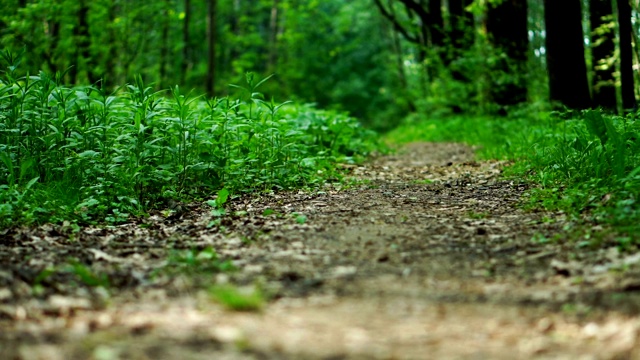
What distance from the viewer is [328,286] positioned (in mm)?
3418

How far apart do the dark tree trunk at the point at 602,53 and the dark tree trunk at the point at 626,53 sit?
13.1 feet

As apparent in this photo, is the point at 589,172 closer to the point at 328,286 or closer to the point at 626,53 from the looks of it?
the point at 328,286

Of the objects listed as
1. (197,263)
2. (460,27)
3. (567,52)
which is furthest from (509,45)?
(197,263)

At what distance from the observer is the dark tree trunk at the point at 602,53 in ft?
42.1

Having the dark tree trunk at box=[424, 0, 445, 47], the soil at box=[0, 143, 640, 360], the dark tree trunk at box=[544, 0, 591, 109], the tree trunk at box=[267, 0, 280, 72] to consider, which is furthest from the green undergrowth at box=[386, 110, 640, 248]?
the tree trunk at box=[267, 0, 280, 72]

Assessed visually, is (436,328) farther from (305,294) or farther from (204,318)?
(204,318)

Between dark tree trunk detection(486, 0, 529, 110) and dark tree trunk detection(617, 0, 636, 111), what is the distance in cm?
581

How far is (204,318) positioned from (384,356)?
907 millimetres

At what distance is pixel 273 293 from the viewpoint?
3283 mm

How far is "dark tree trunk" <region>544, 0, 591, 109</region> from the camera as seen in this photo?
10.6 meters

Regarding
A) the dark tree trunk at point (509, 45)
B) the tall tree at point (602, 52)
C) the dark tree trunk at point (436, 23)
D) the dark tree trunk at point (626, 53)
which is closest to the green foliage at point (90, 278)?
the dark tree trunk at point (626, 53)

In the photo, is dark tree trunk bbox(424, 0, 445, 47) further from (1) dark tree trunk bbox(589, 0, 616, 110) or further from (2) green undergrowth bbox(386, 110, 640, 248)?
(2) green undergrowth bbox(386, 110, 640, 248)

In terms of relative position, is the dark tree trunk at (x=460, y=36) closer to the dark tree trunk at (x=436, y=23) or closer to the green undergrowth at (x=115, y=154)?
the dark tree trunk at (x=436, y=23)

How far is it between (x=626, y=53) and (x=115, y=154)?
7.10 m
